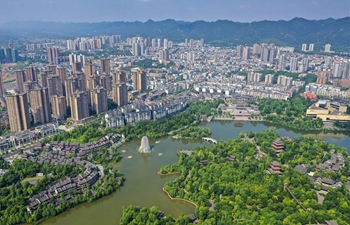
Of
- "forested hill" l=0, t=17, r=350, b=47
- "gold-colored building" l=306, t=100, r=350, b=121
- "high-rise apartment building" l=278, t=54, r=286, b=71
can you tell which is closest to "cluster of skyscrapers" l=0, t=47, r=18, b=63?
"forested hill" l=0, t=17, r=350, b=47

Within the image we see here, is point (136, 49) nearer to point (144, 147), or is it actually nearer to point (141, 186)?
point (144, 147)

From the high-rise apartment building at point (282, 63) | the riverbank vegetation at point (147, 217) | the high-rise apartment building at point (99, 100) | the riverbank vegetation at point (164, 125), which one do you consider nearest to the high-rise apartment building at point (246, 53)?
the high-rise apartment building at point (282, 63)

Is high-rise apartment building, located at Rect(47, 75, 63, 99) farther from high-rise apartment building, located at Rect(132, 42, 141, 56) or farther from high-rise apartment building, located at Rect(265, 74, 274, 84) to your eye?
high-rise apartment building, located at Rect(132, 42, 141, 56)

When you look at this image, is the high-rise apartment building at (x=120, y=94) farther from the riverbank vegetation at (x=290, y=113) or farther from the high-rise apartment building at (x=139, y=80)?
the riverbank vegetation at (x=290, y=113)

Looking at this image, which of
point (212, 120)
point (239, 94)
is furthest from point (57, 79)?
point (239, 94)

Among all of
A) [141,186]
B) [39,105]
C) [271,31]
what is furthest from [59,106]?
[271,31]

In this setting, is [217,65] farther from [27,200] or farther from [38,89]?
[27,200]
